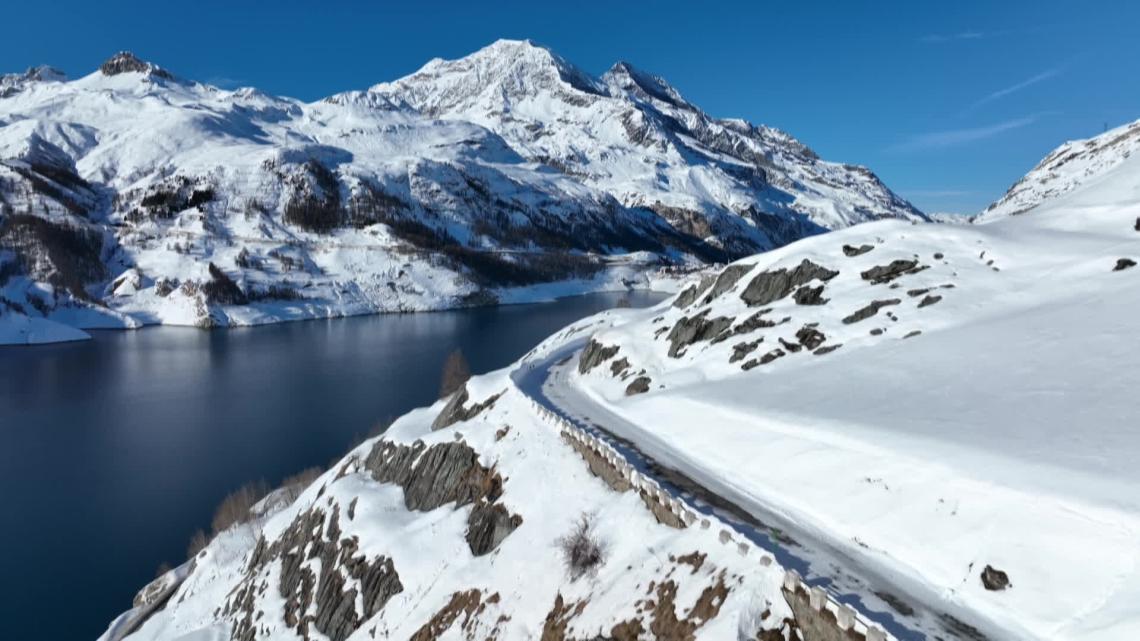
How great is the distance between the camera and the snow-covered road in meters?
15.0

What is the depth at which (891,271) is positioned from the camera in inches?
1828

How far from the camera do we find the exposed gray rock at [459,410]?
45656 millimetres

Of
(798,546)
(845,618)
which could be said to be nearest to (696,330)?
(798,546)

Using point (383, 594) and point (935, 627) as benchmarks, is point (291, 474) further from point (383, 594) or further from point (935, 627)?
point (935, 627)

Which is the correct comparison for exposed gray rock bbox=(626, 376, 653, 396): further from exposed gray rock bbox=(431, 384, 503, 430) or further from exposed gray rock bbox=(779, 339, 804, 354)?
exposed gray rock bbox=(779, 339, 804, 354)

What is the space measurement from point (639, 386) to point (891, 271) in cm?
2103

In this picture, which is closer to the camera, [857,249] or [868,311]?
[868,311]

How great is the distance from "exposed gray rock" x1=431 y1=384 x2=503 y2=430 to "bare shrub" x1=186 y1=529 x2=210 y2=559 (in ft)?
62.9

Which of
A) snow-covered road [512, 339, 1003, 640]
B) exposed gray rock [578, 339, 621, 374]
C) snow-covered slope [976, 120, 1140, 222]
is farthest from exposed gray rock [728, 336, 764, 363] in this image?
snow-covered slope [976, 120, 1140, 222]

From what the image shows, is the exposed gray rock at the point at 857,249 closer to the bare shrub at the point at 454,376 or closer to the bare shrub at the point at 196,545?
the bare shrub at the point at 454,376

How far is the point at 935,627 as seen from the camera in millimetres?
14820

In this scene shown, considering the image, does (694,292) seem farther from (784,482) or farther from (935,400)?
(784,482)

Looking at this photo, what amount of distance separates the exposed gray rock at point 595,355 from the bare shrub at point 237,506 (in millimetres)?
29914

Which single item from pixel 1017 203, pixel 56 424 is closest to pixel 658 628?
pixel 56 424
